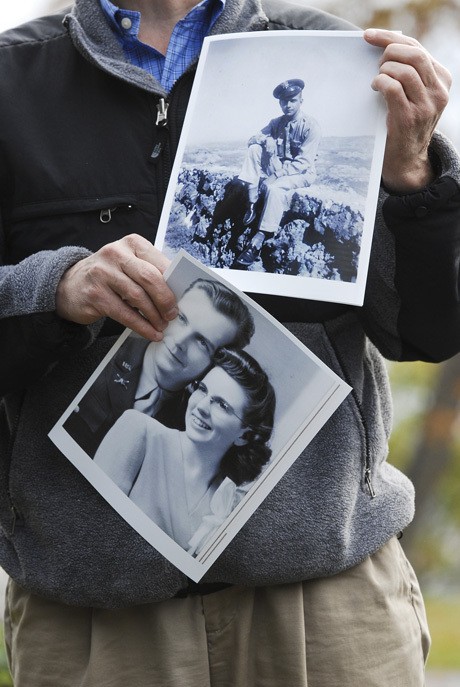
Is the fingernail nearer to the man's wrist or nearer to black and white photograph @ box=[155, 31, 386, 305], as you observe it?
black and white photograph @ box=[155, 31, 386, 305]

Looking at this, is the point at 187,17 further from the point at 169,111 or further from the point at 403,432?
the point at 403,432

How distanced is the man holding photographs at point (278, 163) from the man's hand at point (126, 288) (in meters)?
0.18

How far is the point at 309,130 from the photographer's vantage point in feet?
5.78

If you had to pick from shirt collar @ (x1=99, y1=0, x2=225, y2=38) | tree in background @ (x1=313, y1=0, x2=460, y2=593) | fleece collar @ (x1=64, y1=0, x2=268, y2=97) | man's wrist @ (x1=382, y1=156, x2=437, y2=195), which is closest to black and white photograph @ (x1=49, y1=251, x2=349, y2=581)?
man's wrist @ (x1=382, y1=156, x2=437, y2=195)

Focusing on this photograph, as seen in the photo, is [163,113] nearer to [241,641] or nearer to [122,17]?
[122,17]

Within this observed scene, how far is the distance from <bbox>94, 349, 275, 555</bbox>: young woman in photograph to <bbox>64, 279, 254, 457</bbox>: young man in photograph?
0.8 inches

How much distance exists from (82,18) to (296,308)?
2.37 feet

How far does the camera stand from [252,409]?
1656mm

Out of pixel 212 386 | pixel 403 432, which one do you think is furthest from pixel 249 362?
pixel 403 432

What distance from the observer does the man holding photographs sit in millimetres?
1741

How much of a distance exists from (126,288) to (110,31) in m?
0.63

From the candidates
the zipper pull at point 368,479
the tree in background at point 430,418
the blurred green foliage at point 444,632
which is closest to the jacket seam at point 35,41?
the zipper pull at point 368,479

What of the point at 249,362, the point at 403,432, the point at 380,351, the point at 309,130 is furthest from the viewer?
the point at 403,432

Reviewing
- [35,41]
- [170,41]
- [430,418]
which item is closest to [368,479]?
[170,41]
